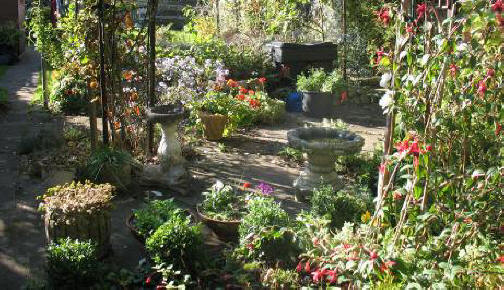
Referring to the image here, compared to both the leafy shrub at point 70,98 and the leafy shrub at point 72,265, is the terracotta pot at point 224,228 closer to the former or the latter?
the leafy shrub at point 72,265

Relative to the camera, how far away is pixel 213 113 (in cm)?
812

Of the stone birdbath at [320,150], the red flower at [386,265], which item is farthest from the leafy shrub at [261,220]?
the stone birdbath at [320,150]

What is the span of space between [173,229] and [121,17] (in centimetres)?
324

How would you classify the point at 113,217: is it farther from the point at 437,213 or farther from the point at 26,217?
the point at 437,213

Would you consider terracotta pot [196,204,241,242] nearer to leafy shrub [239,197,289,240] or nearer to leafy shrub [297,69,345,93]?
leafy shrub [239,197,289,240]

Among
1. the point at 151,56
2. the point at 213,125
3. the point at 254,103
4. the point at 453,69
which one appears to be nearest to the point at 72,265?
the point at 453,69

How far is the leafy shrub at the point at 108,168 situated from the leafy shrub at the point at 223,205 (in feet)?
4.26

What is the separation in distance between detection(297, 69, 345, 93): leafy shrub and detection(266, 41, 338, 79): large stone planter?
3.20ft

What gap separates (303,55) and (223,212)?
709 centimetres

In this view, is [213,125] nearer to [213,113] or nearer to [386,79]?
[213,113]

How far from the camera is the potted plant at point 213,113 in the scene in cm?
778

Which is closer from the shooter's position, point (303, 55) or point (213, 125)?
point (213, 125)

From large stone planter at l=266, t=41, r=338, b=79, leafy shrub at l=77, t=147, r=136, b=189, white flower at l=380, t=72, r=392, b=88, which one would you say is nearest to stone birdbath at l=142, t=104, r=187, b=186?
leafy shrub at l=77, t=147, r=136, b=189

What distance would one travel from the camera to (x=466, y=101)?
129 inches
